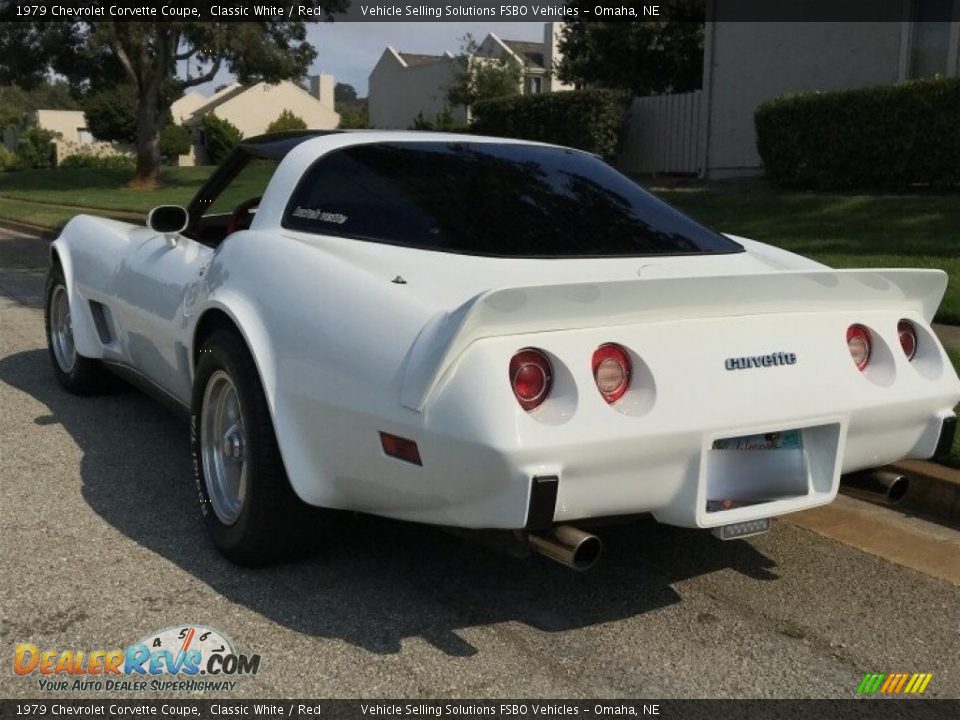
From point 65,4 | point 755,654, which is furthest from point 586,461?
point 65,4

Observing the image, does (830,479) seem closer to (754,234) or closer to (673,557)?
(673,557)

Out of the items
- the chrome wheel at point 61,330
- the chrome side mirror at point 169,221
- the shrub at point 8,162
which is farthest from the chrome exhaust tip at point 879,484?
the shrub at point 8,162

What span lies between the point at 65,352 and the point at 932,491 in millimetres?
4594

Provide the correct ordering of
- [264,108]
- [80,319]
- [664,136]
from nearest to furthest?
[80,319] < [664,136] < [264,108]

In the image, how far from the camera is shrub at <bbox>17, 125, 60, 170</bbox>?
58.3m

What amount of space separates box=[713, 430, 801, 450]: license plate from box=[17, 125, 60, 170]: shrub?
6092 centimetres

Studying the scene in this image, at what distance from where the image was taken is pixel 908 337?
3.54 m

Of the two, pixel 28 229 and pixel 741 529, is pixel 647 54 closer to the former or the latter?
pixel 28 229

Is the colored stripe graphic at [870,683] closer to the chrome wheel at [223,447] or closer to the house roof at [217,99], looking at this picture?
the chrome wheel at [223,447]

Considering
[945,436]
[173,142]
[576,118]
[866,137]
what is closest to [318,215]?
[945,436]

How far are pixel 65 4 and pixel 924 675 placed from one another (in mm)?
30166

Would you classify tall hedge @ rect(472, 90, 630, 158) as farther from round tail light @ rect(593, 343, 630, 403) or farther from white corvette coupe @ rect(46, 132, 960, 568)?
round tail light @ rect(593, 343, 630, 403)

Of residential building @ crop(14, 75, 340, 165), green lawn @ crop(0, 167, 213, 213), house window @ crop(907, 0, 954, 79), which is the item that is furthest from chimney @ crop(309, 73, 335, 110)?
house window @ crop(907, 0, 954, 79)

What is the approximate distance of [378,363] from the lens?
2.97 meters
